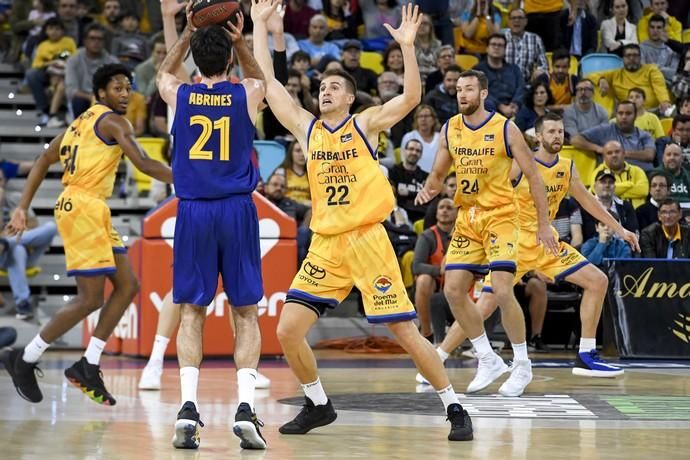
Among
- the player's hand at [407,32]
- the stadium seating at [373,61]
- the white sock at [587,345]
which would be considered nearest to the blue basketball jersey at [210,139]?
the player's hand at [407,32]

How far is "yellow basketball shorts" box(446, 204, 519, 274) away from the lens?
9109 mm

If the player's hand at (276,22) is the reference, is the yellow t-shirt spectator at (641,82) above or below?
below

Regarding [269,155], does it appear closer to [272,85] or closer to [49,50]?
[49,50]

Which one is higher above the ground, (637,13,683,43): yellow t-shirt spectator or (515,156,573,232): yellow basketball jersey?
(637,13,683,43): yellow t-shirt spectator

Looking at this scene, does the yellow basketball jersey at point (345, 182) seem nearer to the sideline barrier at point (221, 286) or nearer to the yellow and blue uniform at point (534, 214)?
the yellow and blue uniform at point (534, 214)

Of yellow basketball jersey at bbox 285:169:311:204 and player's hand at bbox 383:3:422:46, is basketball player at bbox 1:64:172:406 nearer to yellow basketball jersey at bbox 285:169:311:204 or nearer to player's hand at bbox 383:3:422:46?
player's hand at bbox 383:3:422:46

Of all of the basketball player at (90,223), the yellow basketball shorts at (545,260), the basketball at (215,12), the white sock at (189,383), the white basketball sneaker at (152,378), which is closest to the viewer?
the white sock at (189,383)

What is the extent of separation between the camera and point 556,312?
1415cm

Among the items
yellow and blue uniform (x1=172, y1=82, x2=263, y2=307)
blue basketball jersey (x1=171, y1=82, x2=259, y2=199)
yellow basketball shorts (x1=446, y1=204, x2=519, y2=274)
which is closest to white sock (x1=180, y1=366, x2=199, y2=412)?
yellow and blue uniform (x1=172, y1=82, x2=263, y2=307)

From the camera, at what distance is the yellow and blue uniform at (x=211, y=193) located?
6.69m

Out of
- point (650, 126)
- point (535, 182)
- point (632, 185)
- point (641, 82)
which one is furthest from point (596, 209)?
point (641, 82)

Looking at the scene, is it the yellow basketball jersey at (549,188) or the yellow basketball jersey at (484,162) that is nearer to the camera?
the yellow basketball jersey at (484,162)

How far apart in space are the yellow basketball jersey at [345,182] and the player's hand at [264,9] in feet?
2.27

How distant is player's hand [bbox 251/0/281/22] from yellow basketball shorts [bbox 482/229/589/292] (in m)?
3.59
